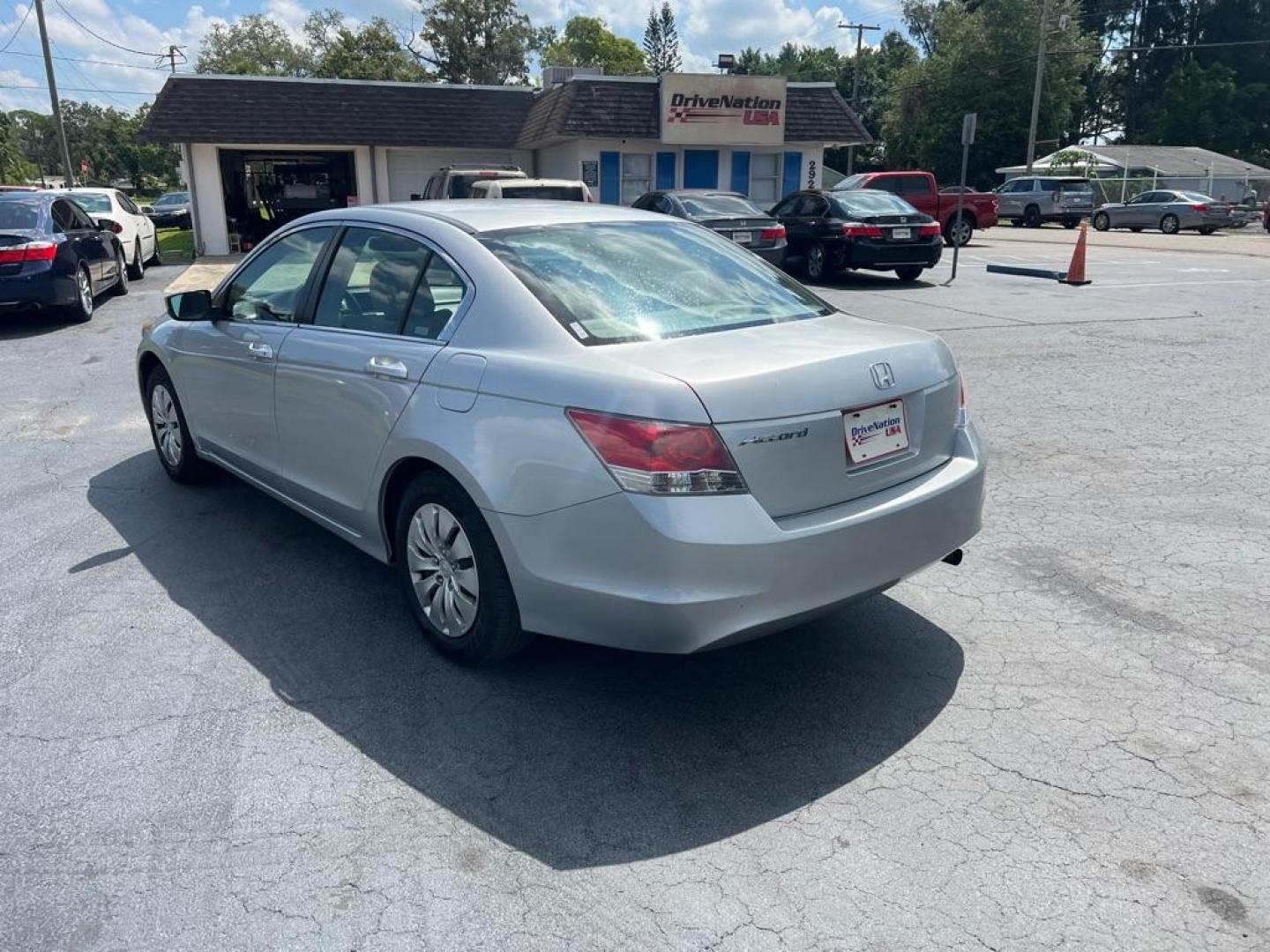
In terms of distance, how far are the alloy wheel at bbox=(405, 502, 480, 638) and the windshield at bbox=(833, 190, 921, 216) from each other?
1414cm

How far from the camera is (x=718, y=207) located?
52.1 ft

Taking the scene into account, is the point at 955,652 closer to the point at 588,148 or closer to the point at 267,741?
the point at 267,741

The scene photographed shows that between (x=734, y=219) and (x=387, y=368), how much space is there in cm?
1238

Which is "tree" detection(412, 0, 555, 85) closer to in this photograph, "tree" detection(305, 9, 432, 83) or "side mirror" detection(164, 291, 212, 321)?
"tree" detection(305, 9, 432, 83)

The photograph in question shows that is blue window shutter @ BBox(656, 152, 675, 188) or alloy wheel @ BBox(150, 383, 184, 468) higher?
blue window shutter @ BBox(656, 152, 675, 188)

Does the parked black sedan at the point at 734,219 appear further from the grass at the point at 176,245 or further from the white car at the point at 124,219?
the grass at the point at 176,245

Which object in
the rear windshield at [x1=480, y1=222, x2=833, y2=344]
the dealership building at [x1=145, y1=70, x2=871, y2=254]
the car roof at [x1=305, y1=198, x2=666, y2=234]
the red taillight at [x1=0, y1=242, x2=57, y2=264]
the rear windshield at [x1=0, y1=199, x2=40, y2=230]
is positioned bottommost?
the red taillight at [x1=0, y1=242, x2=57, y2=264]

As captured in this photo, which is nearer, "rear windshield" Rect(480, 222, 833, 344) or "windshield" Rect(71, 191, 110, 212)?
"rear windshield" Rect(480, 222, 833, 344)

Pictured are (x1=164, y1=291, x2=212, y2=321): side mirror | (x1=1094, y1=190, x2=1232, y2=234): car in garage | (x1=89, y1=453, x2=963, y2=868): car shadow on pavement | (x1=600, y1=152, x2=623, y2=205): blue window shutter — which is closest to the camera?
(x1=89, y1=453, x2=963, y2=868): car shadow on pavement

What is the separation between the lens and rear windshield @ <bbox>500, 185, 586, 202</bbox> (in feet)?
46.0

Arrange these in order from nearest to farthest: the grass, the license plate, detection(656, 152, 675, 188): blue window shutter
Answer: the license plate, the grass, detection(656, 152, 675, 188): blue window shutter

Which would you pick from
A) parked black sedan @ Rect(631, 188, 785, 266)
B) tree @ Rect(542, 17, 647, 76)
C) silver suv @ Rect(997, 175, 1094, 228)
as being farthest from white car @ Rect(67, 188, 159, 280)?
tree @ Rect(542, 17, 647, 76)

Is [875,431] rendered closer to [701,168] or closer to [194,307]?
[194,307]

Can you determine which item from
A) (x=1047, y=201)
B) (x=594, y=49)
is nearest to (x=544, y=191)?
(x=1047, y=201)
